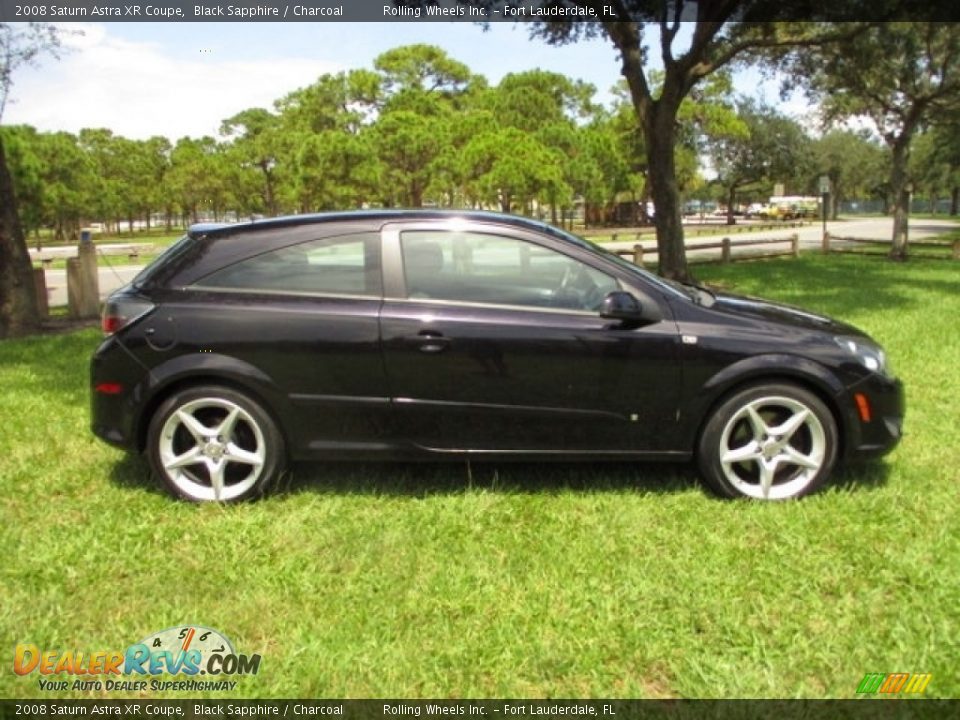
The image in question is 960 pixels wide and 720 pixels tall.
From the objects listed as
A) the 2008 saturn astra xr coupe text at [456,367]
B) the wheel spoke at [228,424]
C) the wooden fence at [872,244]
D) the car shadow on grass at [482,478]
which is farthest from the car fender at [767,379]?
the wooden fence at [872,244]

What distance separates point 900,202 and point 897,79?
141 inches

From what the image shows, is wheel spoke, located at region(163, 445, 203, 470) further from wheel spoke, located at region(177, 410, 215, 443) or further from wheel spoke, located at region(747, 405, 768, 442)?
wheel spoke, located at region(747, 405, 768, 442)

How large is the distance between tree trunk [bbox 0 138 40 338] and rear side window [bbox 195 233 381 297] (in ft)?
23.0

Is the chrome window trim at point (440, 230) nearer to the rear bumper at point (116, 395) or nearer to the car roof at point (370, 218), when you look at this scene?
the car roof at point (370, 218)

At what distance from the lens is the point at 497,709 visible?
2.30m

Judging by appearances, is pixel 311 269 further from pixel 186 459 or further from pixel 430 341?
pixel 186 459

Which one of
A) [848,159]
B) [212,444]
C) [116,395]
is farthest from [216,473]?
[848,159]

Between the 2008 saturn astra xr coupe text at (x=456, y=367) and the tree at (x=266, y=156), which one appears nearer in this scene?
the 2008 saturn astra xr coupe text at (x=456, y=367)

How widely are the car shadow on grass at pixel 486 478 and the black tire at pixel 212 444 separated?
0.19 meters

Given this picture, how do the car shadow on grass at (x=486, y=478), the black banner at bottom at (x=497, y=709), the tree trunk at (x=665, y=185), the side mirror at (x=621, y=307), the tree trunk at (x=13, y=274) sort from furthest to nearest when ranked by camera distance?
the tree trunk at (x=665, y=185) < the tree trunk at (x=13, y=274) < the car shadow on grass at (x=486, y=478) < the side mirror at (x=621, y=307) < the black banner at bottom at (x=497, y=709)

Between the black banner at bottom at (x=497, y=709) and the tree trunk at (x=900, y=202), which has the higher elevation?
the tree trunk at (x=900, y=202)

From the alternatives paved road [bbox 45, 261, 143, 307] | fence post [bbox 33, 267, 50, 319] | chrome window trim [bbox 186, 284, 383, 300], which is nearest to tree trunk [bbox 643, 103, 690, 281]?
paved road [bbox 45, 261, 143, 307]

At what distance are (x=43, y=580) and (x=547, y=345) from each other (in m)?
2.53

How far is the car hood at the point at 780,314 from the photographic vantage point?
12.6ft
